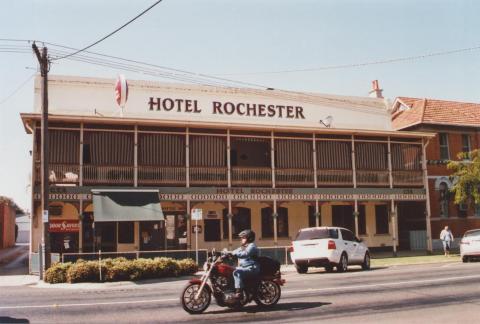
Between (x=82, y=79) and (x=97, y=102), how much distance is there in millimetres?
1392

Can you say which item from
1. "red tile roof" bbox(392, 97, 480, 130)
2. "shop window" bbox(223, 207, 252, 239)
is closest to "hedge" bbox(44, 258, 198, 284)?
"shop window" bbox(223, 207, 252, 239)

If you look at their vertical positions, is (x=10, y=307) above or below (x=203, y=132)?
below

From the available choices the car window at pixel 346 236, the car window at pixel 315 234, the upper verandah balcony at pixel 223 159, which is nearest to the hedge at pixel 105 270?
the car window at pixel 315 234

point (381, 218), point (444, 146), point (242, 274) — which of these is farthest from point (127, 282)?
point (444, 146)

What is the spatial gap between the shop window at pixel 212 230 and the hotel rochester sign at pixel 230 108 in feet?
Result: 19.6

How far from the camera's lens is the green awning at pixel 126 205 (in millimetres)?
22172

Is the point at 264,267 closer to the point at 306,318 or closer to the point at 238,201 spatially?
the point at 306,318

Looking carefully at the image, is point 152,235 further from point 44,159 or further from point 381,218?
point 381,218

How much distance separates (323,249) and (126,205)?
8.84 metres

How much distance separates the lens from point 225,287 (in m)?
10.6

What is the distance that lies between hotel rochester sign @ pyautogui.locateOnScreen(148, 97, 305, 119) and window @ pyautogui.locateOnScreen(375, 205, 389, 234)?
282 inches

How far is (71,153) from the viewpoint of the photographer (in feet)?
79.0

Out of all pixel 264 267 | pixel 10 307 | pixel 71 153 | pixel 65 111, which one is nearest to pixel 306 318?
pixel 264 267

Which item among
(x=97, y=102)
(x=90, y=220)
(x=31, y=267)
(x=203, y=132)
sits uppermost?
(x=97, y=102)
